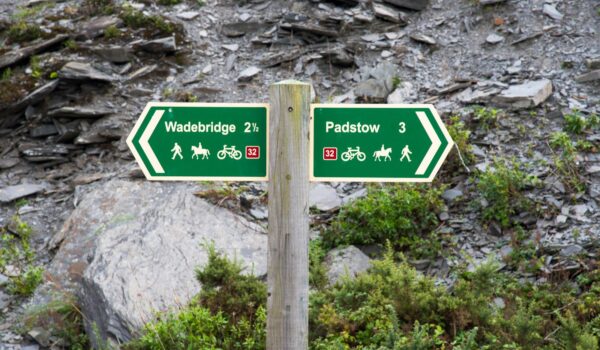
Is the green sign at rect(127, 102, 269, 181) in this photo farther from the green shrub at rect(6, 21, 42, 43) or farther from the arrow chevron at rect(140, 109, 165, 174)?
the green shrub at rect(6, 21, 42, 43)

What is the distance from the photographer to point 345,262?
719 cm

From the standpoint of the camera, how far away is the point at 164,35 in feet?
37.3

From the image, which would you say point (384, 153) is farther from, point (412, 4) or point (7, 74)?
point (7, 74)

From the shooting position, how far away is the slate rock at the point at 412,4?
11477 mm

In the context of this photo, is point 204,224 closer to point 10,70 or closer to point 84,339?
point 84,339

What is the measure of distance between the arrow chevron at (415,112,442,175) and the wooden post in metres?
0.59

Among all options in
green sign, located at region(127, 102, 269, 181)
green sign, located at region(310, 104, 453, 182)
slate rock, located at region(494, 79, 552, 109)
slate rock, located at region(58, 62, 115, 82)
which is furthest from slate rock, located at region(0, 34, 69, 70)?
green sign, located at region(310, 104, 453, 182)

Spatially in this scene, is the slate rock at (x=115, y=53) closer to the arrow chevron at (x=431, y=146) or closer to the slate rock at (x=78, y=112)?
the slate rock at (x=78, y=112)

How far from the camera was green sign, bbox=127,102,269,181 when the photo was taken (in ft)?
10.9

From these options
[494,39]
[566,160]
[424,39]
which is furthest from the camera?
[424,39]

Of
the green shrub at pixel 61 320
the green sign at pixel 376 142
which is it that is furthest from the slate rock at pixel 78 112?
the green sign at pixel 376 142

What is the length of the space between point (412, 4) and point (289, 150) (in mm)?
8939

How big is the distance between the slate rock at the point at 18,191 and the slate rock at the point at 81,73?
74.0 inches

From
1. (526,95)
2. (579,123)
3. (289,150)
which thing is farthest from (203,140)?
(526,95)
